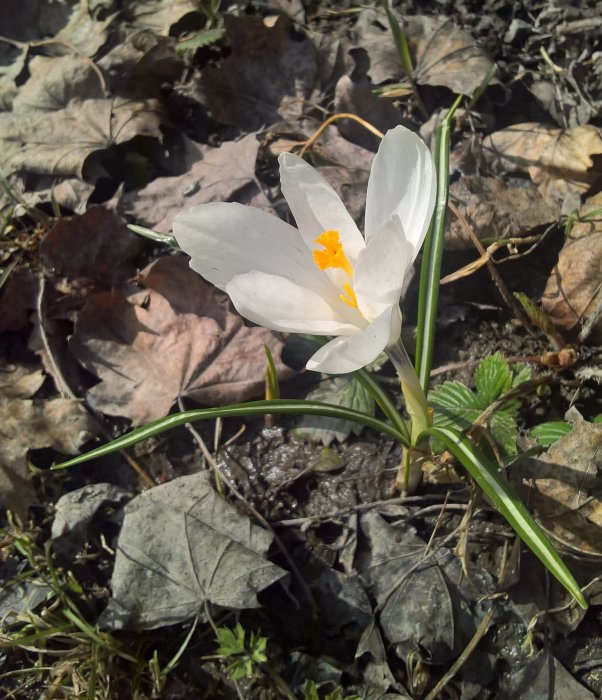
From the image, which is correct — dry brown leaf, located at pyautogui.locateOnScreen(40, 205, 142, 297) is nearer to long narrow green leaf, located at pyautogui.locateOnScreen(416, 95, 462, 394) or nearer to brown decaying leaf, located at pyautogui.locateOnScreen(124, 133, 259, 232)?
brown decaying leaf, located at pyautogui.locateOnScreen(124, 133, 259, 232)

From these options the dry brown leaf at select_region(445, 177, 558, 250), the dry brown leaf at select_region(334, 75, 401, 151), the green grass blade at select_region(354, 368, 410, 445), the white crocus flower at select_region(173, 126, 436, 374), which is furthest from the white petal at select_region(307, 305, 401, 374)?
the dry brown leaf at select_region(334, 75, 401, 151)

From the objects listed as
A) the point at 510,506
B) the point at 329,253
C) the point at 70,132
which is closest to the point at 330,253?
the point at 329,253

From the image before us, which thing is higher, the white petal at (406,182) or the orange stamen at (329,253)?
the white petal at (406,182)

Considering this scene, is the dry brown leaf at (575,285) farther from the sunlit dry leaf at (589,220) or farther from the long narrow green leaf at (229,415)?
the long narrow green leaf at (229,415)

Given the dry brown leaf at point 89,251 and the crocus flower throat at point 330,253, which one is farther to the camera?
the dry brown leaf at point 89,251

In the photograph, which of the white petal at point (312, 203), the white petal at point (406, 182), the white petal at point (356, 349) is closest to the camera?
the white petal at point (356, 349)

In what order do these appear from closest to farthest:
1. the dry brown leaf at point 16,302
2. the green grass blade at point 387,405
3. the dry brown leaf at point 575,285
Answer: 1. the green grass blade at point 387,405
2. the dry brown leaf at point 575,285
3. the dry brown leaf at point 16,302

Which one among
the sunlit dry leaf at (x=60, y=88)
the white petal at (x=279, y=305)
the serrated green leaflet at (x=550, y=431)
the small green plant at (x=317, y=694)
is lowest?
the small green plant at (x=317, y=694)

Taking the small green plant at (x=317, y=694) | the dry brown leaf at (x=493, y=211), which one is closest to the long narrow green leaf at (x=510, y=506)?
the small green plant at (x=317, y=694)
